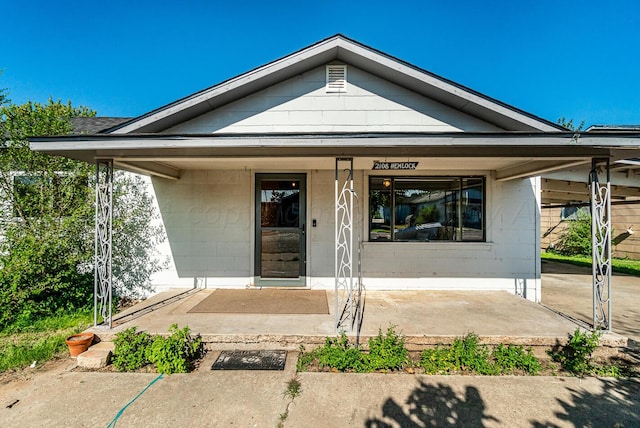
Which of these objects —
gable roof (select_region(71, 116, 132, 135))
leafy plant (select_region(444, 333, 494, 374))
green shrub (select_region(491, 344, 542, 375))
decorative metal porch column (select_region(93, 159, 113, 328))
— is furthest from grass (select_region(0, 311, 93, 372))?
green shrub (select_region(491, 344, 542, 375))

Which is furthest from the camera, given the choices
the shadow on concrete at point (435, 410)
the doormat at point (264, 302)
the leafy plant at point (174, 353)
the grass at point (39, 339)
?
the doormat at point (264, 302)

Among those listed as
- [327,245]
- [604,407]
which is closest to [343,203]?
[327,245]

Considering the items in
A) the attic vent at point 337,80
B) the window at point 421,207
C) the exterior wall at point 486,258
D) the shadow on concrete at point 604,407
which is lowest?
the shadow on concrete at point 604,407

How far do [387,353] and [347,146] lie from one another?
8.21 ft

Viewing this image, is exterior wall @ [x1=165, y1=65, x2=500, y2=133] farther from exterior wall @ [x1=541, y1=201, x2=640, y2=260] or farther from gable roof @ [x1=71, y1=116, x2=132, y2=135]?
exterior wall @ [x1=541, y1=201, x2=640, y2=260]

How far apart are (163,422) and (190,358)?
1044 mm

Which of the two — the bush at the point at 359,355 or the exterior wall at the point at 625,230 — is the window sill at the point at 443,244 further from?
the exterior wall at the point at 625,230

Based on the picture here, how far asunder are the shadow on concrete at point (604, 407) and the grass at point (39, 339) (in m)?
5.54

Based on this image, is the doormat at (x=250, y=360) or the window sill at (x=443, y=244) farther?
the window sill at (x=443, y=244)

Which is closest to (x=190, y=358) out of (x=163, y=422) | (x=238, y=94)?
(x=163, y=422)

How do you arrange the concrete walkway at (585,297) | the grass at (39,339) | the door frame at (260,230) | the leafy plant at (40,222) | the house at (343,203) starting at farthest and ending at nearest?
1. the door frame at (260,230)
2. the house at (343,203)
3. the leafy plant at (40,222)
4. the concrete walkway at (585,297)
5. the grass at (39,339)

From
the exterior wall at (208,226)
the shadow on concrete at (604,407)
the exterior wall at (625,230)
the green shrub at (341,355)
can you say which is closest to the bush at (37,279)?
the exterior wall at (208,226)

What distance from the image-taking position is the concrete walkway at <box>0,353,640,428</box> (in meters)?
2.63

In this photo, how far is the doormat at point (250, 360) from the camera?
137 inches
